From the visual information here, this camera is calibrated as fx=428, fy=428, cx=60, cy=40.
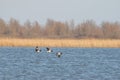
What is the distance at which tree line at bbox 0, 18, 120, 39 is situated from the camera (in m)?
55.5

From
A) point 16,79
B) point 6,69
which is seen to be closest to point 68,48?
point 6,69

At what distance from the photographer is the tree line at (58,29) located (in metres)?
55.5

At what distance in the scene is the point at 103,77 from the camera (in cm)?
1778

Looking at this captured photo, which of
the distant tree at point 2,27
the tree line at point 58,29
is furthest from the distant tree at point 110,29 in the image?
the distant tree at point 2,27

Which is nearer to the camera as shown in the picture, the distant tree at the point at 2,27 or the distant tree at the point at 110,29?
the distant tree at the point at 110,29

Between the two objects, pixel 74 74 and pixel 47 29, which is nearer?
pixel 74 74

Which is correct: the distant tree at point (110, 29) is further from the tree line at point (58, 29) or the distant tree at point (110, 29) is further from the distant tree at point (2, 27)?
the distant tree at point (2, 27)

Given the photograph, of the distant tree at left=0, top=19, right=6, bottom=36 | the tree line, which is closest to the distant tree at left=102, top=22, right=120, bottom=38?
the tree line

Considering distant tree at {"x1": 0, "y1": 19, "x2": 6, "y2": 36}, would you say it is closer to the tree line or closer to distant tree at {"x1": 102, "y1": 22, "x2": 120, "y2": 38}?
the tree line

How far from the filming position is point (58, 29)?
60.1 meters

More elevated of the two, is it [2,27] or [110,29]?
[2,27]

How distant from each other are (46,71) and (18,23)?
42508 millimetres

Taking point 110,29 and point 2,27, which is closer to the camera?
point 110,29

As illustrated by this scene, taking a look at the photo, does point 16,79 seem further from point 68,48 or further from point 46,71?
point 68,48
